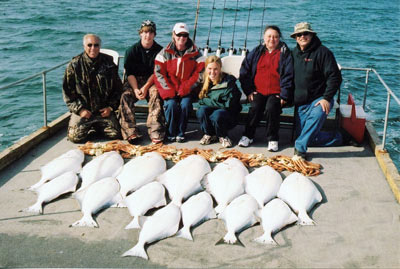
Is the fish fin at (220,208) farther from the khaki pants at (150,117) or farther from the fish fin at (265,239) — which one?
the khaki pants at (150,117)

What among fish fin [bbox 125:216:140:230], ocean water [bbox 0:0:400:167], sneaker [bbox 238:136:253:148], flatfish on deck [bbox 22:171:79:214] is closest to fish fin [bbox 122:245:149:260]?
fish fin [bbox 125:216:140:230]

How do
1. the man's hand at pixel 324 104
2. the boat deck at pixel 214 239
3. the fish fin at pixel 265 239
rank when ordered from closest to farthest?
the boat deck at pixel 214 239 < the fish fin at pixel 265 239 < the man's hand at pixel 324 104

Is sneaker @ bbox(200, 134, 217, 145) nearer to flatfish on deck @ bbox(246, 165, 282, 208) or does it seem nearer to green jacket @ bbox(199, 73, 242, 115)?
green jacket @ bbox(199, 73, 242, 115)

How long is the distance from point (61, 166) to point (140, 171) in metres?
0.87

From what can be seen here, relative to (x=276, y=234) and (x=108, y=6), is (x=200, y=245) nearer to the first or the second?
(x=276, y=234)

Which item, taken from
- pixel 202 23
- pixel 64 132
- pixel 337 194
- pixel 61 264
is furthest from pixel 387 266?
pixel 202 23

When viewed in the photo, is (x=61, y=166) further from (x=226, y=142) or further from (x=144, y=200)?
(x=226, y=142)

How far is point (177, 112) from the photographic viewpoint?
5691 millimetres

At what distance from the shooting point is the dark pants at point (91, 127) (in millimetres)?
5676

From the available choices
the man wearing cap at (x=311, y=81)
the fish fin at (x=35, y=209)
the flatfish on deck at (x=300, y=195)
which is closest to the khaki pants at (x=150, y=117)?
the man wearing cap at (x=311, y=81)

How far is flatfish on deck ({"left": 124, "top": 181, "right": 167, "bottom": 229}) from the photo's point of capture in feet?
Result: 13.1

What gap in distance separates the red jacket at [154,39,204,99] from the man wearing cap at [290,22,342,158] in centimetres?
123

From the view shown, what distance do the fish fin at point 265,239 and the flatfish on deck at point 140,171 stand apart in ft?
4.43

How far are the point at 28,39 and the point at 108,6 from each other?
759 cm
